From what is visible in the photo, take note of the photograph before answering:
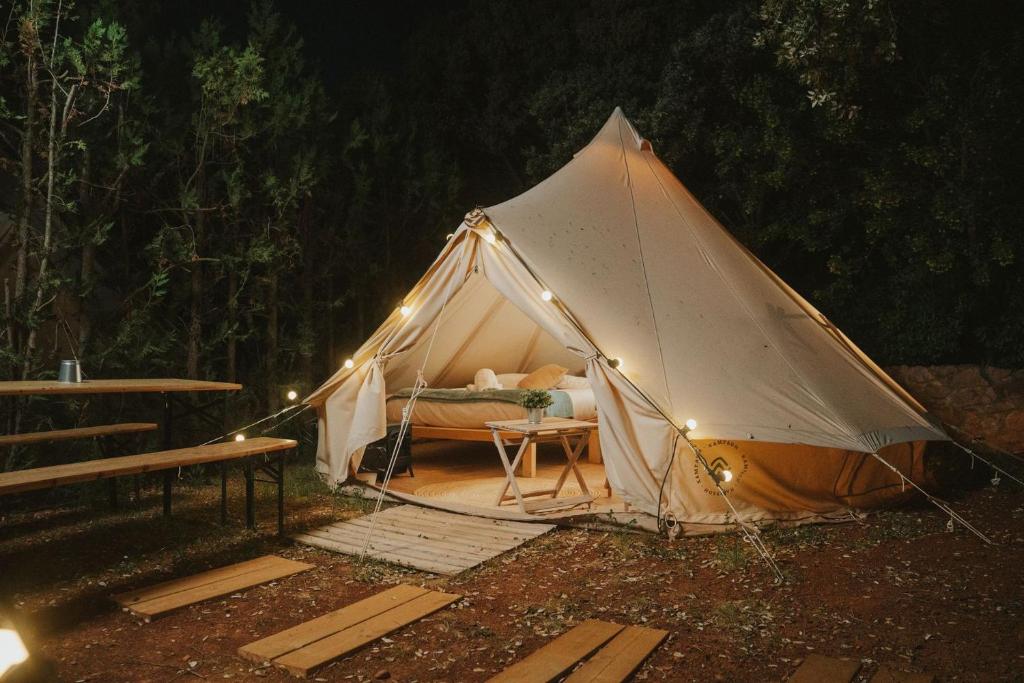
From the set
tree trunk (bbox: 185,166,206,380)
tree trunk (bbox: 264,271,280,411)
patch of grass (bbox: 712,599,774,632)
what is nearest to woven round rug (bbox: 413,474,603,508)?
patch of grass (bbox: 712,599,774,632)

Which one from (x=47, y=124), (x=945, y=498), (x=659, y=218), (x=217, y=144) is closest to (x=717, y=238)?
(x=659, y=218)

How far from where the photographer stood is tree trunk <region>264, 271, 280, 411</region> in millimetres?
7427

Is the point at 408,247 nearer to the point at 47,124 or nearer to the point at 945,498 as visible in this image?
the point at 47,124

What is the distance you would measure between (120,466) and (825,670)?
3.25 meters

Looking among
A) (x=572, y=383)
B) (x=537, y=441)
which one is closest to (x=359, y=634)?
(x=537, y=441)

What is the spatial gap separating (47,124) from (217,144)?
164 centimetres

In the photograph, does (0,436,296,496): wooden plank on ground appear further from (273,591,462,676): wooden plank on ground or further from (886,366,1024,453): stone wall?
(886,366,1024,453): stone wall

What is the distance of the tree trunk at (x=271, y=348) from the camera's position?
24.4 feet

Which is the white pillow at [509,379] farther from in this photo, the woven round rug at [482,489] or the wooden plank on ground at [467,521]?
the wooden plank on ground at [467,521]

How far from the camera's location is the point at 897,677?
2.61m

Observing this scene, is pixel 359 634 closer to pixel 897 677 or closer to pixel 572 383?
pixel 897 677

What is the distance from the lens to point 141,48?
23.5 feet

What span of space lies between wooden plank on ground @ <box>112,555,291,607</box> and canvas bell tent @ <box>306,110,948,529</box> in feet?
4.99

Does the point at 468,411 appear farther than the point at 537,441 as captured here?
Yes
